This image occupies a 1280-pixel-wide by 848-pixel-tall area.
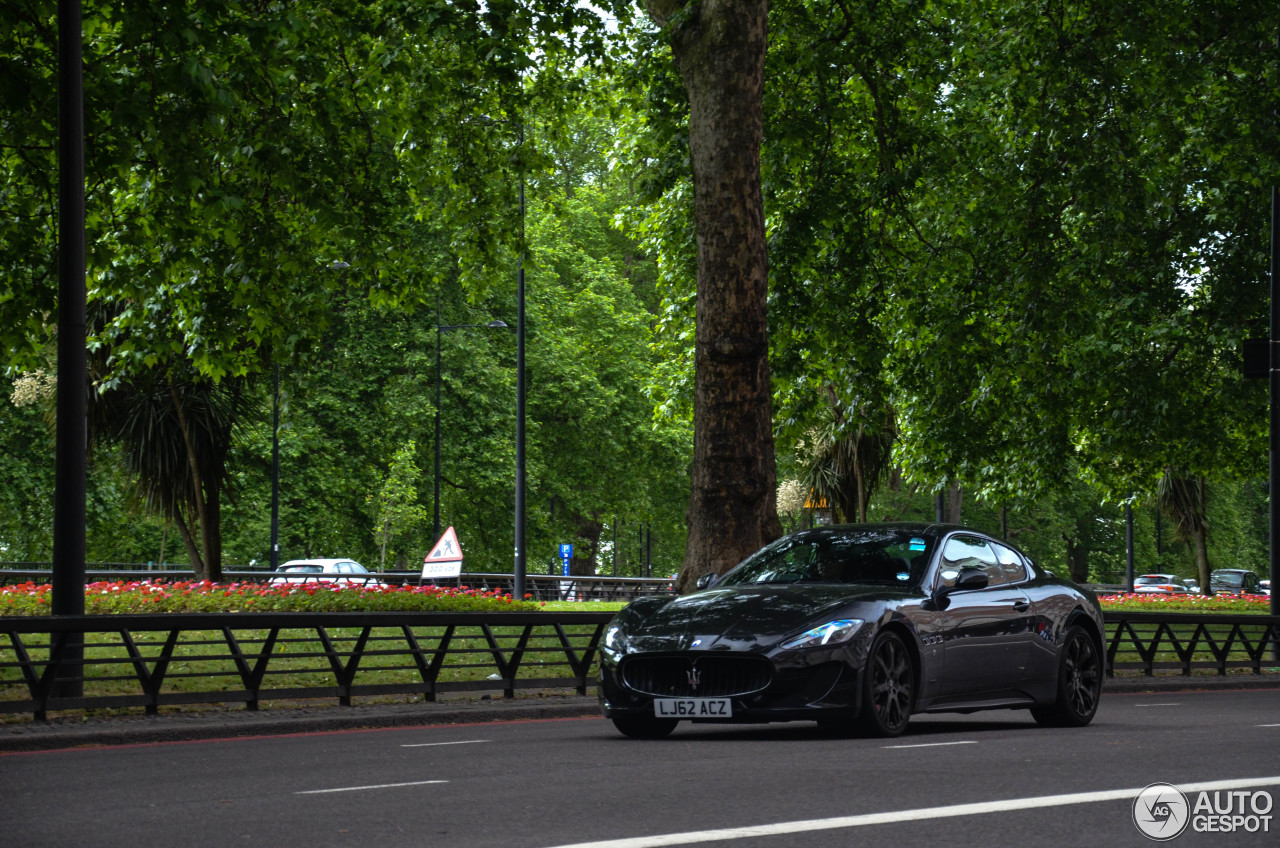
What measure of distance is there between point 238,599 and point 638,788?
13.2m

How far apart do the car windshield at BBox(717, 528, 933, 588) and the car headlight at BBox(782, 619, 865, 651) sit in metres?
1.08

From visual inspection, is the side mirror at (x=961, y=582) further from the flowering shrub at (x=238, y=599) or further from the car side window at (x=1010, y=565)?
the flowering shrub at (x=238, y=599)

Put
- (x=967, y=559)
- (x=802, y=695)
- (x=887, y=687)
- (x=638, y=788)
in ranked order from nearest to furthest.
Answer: (x=638, y=788) → (x=802, y=695) → (x=887, y=687) → (x=967, y=559)

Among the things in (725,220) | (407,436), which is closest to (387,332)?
(407,436)

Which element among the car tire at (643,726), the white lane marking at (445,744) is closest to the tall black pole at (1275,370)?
the car tire at (643,726)

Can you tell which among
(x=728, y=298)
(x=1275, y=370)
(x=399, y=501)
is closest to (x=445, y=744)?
(x=728, y=298)

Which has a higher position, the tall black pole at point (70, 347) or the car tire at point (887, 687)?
the tall black pole at point (70, 347)

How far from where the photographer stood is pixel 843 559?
39.7ft

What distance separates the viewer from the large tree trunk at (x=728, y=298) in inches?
666

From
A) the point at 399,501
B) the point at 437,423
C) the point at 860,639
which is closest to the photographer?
the point at 860,639

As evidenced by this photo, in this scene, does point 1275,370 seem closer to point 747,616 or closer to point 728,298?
point 728,298

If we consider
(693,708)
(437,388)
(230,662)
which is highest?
(437,388)

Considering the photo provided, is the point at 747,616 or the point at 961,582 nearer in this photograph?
the point at 747,616

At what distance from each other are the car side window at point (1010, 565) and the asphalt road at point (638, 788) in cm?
117
